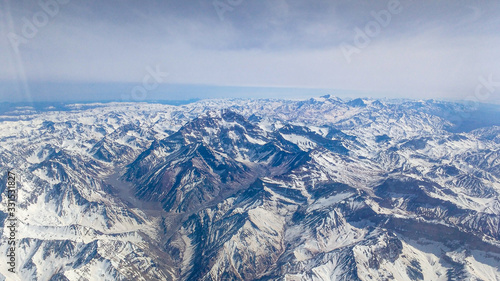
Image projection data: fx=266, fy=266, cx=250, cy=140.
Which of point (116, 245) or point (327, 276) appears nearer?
point (327, 276)

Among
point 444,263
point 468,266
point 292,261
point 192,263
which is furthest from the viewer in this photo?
point 192,263

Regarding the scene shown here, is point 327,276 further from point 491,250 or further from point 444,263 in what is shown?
point 491,250

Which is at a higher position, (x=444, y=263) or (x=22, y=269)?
(x=444, y=263)

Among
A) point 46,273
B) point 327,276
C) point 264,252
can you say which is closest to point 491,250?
point 327,276

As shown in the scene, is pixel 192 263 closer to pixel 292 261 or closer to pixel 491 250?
pixel 292 261

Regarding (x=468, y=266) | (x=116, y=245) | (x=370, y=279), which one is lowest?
(x=116, y=245)

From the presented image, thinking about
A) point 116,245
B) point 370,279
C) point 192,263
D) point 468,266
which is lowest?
point 192,263

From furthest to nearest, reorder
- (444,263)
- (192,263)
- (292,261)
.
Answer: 1. (192,263)
2. (292,261)
3. (444,263)

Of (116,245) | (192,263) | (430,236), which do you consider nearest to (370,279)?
(430,236)

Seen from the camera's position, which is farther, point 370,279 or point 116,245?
point 116,245

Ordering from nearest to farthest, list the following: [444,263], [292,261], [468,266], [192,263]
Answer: [468,266] < [444,263] < [292,261] < [192,263]
